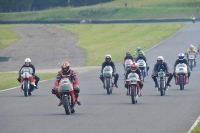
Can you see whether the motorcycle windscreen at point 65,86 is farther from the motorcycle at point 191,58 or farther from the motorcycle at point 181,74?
the motorcycle at point 191,58

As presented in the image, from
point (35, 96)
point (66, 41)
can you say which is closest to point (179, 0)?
point (66, 41)

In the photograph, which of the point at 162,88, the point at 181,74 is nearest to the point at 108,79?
the point at 162,88

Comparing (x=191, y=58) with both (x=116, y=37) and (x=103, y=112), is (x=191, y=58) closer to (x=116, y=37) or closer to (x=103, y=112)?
(x=103, y=112)

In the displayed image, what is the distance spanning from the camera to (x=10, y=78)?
110ft

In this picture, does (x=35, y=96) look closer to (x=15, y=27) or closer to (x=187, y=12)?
(x=15, y=27)

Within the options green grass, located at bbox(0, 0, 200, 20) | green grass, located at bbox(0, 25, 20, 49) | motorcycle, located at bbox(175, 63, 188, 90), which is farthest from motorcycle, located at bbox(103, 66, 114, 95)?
green grass, located at bbox(0, 0, 200, 20)

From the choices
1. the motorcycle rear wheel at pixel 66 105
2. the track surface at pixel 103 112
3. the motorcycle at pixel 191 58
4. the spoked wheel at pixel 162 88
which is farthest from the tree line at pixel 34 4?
the motorcycle rear wheel at pixel 66 105

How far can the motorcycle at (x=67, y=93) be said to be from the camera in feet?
54.0

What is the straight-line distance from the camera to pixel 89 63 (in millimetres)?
42969

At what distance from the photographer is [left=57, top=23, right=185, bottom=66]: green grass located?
5197 cm

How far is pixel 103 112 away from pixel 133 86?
2.46 meters

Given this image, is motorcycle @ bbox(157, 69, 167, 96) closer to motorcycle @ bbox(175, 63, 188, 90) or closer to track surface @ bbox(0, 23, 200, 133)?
track surface @ bbox(0, 23, 200, 133)

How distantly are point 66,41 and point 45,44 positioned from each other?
3282mm

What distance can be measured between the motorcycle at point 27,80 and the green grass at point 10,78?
4173 millimetres
